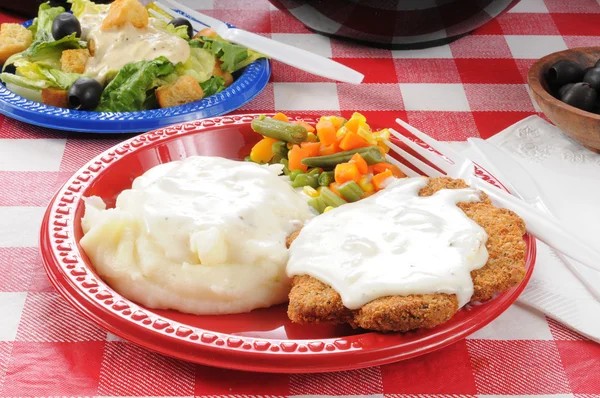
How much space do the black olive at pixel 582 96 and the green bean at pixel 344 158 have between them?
0.86m

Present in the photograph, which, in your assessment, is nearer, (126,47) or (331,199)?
(331,199)

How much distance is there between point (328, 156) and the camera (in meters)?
2.31

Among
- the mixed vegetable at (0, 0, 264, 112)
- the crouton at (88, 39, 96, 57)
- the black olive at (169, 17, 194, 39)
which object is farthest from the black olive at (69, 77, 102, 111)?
the black olive at (169, 17, 194, 39)

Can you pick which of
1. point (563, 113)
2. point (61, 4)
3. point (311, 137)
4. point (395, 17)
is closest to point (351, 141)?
point (311, 137)

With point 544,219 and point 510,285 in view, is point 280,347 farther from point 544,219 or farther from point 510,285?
point 544,219

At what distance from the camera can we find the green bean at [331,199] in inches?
83.4

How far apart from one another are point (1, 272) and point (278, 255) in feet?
2.64

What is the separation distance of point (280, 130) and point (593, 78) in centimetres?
121

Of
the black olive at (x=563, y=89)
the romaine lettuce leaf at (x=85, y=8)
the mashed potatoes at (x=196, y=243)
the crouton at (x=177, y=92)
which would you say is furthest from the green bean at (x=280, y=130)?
the romaine lettuce leaf at (x=85, y=8)

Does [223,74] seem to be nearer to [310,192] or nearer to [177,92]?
[177,92]

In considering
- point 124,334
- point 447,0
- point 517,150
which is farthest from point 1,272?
point 447,0

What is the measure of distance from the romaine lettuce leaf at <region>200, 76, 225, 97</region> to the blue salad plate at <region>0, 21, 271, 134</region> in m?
0.10

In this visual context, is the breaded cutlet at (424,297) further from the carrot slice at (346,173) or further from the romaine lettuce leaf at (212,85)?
the romaine lettuce leaf at (212,85)

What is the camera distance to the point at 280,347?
1576 millimetres
